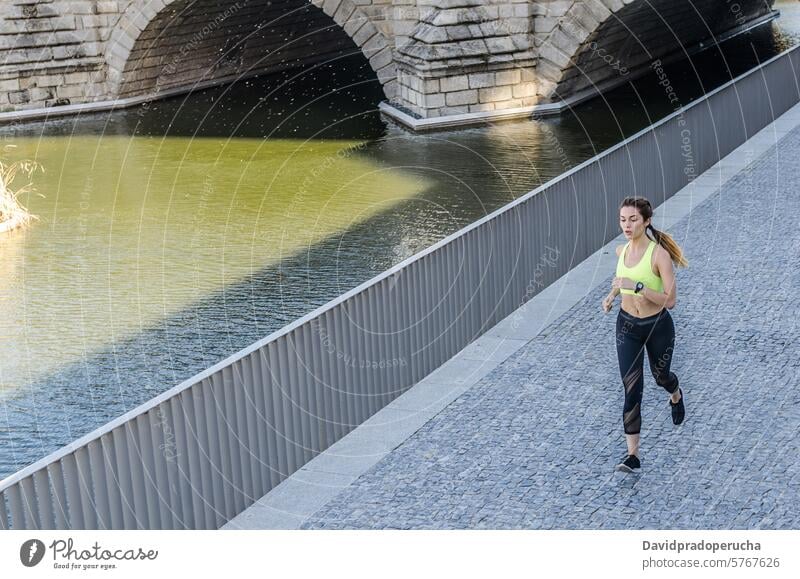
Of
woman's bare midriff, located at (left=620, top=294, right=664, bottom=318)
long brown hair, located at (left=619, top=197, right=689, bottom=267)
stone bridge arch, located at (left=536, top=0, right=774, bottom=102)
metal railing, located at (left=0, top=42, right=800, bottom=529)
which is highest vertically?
stone bridge arch, located at (left=536, top=0, right=774, bottom=102)

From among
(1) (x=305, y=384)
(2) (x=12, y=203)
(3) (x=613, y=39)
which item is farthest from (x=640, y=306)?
(3) (x=613, y=39)

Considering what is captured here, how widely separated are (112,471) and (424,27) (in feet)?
66.4

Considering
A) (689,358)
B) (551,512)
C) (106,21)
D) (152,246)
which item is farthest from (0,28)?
(551,512)

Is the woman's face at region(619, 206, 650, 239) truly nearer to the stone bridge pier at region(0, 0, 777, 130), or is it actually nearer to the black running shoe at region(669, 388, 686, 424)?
the black running shoe at region(669, 388, 686, 424)

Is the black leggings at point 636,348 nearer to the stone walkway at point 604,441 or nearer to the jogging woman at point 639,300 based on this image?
the jogging woman at point 639,300

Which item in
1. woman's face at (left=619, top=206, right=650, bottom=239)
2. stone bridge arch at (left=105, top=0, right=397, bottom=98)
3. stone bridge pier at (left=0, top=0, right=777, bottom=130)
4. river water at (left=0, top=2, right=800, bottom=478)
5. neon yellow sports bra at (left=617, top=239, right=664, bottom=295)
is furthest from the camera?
stone bridge arch at (left=105, top=0, right=397, bottom=98)

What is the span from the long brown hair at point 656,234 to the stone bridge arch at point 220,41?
20.6 m

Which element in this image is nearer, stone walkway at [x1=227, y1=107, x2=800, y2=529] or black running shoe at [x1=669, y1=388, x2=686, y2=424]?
stone walkway at [x1=227, y1=107, x2=800, y2=529]

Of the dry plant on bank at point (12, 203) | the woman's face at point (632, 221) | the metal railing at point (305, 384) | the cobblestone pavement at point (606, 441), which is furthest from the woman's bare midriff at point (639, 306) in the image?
the dry plant on bank at point (12, 203)

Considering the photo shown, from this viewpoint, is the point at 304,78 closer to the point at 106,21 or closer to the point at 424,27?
the point at 106,21

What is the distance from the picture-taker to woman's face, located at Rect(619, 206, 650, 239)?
7465 millimetres

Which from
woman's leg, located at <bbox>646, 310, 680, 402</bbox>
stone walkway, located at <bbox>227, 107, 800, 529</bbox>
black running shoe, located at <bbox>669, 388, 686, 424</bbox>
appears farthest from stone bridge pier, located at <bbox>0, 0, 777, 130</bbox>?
woman's leg, located at <bbox>646, 310, 680, 402</bbox>

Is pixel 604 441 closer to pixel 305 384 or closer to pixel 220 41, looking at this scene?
pixel 305 384

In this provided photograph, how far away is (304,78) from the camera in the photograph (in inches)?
1377
